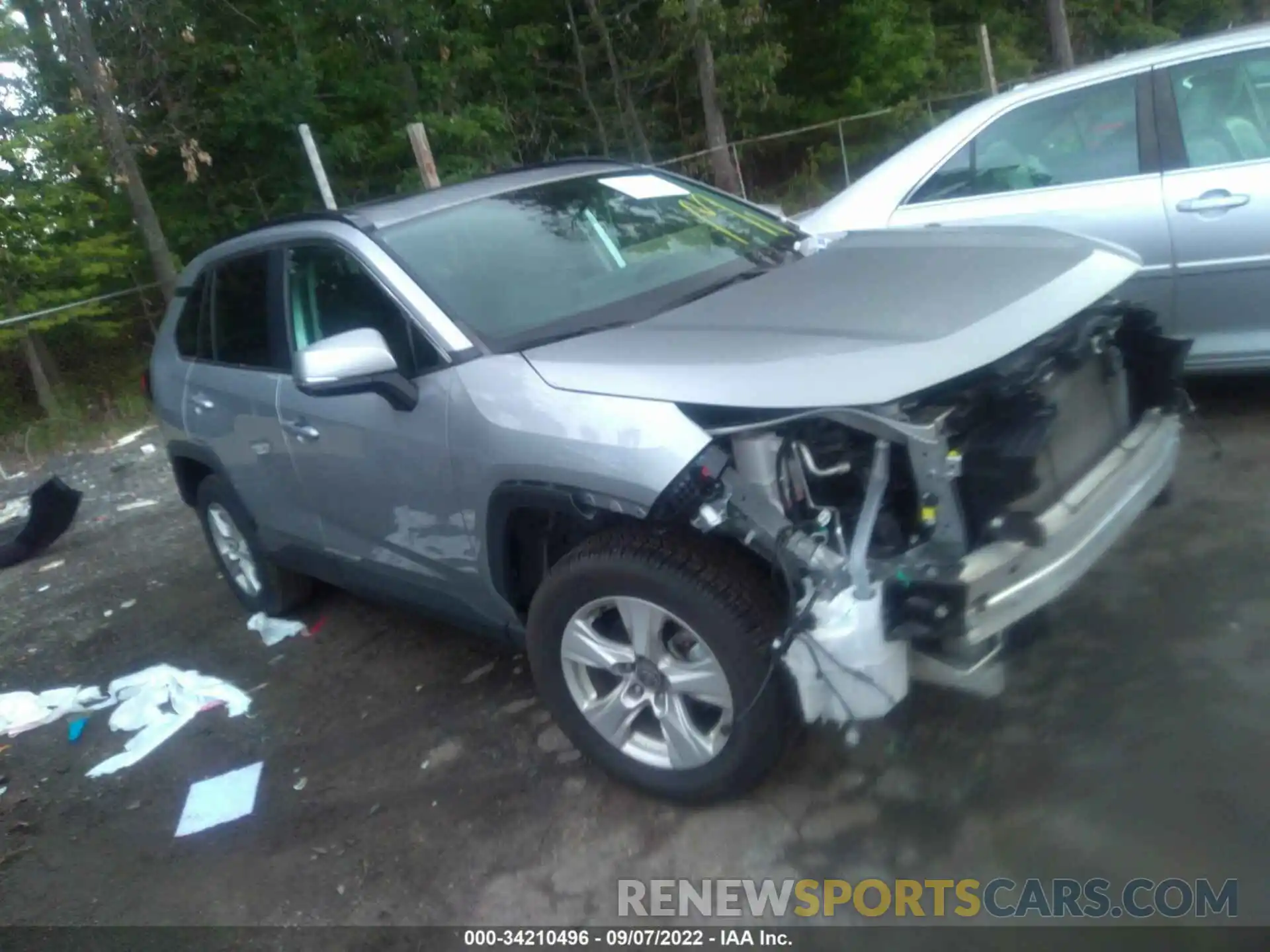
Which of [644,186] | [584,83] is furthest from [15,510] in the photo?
[584,83]

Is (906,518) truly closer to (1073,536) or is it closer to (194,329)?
(1073,536)

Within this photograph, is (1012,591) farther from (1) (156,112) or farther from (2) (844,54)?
(2) (844,54)

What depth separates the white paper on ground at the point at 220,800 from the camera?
3875 mm

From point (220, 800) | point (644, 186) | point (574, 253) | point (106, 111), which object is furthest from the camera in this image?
point (106, 111)

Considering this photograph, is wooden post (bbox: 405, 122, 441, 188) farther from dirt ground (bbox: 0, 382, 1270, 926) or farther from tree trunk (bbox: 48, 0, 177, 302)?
tree trunk (bbox: 48, 0, 177, 302)

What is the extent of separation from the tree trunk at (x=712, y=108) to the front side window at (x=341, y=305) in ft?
46.5

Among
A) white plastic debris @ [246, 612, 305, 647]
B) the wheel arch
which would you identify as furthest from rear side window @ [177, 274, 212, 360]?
white plastic debris @ [246, 612, 305, 647]

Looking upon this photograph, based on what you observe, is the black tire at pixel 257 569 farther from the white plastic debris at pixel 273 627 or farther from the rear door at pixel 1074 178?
the rear door at pixel 1074 178

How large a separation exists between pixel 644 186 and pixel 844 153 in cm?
1667

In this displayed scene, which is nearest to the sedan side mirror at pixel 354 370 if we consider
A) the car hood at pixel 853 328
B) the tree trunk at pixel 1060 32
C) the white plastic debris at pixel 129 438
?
the car hood at pixel 853 328

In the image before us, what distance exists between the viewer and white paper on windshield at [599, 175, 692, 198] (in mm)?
4398

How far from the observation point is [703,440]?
284 centimetres

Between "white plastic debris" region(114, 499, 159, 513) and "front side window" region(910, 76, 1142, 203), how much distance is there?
Result: 616 cm

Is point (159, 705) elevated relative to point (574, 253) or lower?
lower
